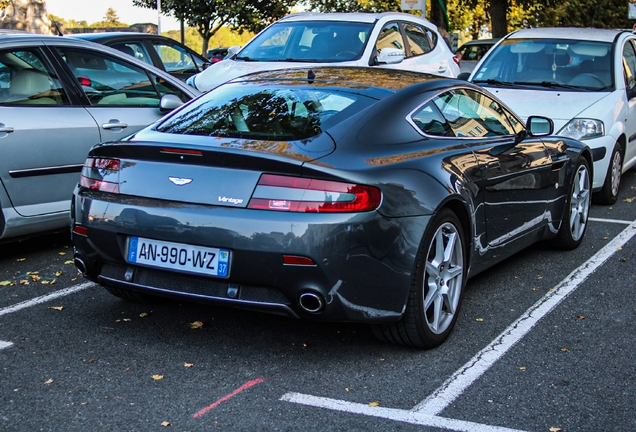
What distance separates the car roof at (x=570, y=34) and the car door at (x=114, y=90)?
4.88m

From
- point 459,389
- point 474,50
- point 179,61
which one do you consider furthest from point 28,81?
point 474,50

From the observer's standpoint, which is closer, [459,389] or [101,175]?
[459,389]

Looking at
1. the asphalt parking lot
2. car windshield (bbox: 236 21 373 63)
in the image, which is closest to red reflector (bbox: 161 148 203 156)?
the asphalt parking lot

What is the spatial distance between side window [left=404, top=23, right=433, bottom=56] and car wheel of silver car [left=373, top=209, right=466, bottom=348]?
309 inches

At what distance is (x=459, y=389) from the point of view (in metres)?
4.01

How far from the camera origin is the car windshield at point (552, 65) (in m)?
9.53

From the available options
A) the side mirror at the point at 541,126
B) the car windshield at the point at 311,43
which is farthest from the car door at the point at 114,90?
the car windshield at the point at 311,43

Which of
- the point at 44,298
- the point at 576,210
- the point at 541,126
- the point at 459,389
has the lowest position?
the point at 44,298

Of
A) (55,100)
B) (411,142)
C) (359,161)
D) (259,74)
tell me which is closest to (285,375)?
(359,161)

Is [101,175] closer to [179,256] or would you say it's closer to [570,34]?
[179,256]

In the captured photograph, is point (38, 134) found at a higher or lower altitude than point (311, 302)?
higher

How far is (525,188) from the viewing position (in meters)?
5.81

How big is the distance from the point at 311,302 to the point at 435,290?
0.80 meters

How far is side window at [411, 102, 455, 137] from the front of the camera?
4863mm
